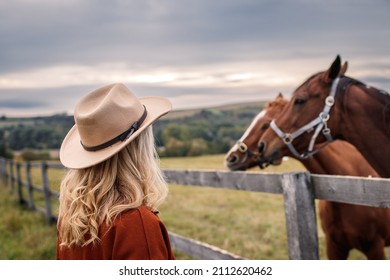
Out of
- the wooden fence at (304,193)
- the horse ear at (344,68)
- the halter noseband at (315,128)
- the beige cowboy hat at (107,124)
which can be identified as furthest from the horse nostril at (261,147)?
the beige cowboy hat at (107,124)

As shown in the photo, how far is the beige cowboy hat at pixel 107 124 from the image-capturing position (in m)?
1.55

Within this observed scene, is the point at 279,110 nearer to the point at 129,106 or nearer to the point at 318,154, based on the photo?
the point at 318,154

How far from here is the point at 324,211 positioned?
3.69 metres

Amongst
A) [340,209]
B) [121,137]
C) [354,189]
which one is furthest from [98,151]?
[340,209]

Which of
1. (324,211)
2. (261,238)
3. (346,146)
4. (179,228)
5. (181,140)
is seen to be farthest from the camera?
(181,140)

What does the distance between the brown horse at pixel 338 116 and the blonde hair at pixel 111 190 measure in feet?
6.40

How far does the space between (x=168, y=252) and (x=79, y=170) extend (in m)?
0.42

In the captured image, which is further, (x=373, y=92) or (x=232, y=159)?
(x=232, y=159)

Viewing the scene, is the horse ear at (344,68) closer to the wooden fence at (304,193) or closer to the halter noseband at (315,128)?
the halter noseband at (315,128)

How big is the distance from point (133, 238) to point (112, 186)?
0.69 feet

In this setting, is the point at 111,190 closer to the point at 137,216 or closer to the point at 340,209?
the point at 137,216

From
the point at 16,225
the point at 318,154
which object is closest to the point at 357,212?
the point at 318,154

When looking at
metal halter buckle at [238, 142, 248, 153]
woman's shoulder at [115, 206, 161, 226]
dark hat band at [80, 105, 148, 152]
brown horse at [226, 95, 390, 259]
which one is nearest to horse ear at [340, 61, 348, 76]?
brown horse at [226, 95, 390, 259]

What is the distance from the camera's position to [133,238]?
4.70ft
